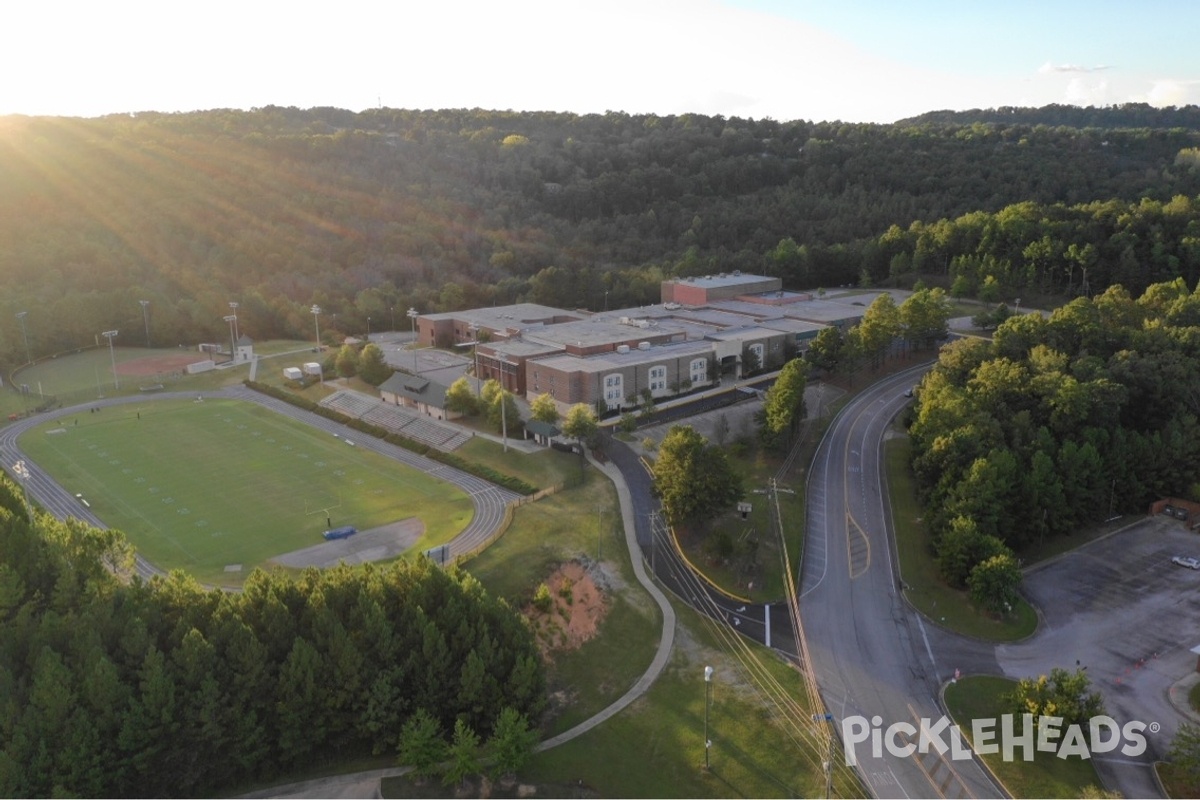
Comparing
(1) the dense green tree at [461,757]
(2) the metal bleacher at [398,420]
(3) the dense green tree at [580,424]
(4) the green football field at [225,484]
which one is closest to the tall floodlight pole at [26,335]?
(4) the green football field at [225,484]

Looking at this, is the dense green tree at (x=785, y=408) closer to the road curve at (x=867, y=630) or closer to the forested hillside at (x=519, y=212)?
the road curve at (x=867, y=630)

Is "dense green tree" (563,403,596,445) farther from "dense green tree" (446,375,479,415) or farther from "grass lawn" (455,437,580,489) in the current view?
"dense green tree" (446,375,479,415)

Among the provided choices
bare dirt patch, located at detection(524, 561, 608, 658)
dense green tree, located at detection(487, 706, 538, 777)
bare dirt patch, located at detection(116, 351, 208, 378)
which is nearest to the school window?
bare dirt patch, located at detection(524, 561, 608, 658)

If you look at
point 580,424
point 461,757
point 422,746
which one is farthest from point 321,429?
point 461,757

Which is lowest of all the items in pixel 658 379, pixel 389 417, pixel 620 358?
pixel 389 417

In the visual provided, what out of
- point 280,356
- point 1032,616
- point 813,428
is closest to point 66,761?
point 1032,616

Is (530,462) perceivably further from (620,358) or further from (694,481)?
(694,481)
